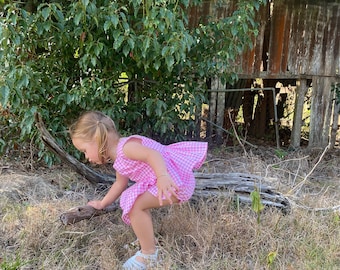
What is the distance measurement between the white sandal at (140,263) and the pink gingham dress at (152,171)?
247mm

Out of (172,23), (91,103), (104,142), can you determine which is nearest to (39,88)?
(91,103)

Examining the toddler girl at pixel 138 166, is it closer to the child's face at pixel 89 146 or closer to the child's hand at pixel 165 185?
the child's face at pixel 89 146

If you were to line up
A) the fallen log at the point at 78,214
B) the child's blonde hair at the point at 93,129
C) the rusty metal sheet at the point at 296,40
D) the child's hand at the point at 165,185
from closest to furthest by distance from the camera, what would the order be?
the child's hand at the point at 165,185 < the child's blonde hair at the point at 93,129 < the fallen log at the point at 78,214 < the rusty metal sheet at the point at 296,40

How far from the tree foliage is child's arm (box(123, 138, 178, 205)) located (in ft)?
3.93

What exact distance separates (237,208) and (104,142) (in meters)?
1.22

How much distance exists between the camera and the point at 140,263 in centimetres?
240

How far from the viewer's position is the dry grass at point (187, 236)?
252 centimetres

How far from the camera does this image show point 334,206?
3.31 m

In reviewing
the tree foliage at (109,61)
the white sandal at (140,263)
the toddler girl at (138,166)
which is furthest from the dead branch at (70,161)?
the white sandal at (140,263)

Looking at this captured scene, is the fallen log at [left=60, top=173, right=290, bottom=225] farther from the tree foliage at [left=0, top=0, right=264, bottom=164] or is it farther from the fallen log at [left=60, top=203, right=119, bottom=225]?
the tree foliage at [left=0, top=0, right=264, bottom=164]

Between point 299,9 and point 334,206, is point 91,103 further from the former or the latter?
point 299,9

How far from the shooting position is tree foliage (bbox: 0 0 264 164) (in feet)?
10.8

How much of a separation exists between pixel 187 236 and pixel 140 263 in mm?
499

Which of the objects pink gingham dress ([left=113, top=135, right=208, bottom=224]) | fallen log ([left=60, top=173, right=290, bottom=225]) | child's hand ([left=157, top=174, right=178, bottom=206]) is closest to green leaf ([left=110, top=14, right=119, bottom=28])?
pink gingham dress ([left=113, top=135, right=208, bottom=224])
